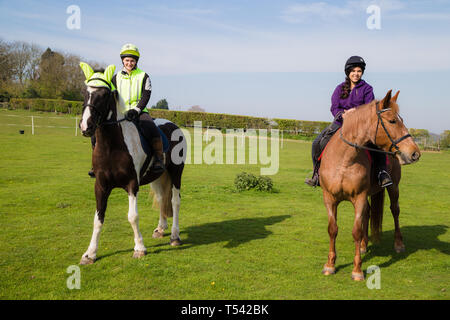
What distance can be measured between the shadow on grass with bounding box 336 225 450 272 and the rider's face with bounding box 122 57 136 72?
4.93 meters

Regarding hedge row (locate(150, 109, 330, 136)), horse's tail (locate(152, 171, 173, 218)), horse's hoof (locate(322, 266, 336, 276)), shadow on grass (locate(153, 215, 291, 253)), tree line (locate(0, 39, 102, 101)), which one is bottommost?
shadow on grass (locate(153, 215, 291, 253))

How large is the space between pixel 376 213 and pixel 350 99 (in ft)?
7.87

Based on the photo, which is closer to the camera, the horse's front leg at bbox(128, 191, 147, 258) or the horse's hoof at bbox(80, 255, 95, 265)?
the horse's hoof at bbox(80, 255, 95, 265)

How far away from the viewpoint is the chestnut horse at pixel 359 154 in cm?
485

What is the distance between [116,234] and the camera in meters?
7.34

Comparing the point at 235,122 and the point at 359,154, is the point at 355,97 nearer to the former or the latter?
the point at 359,154

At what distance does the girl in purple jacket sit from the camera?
5898 mm

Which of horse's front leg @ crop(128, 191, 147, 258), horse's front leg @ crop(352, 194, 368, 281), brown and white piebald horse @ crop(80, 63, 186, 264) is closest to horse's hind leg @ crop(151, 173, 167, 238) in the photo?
brown and white piebald horse @ crop(80, 63, 186, 264)

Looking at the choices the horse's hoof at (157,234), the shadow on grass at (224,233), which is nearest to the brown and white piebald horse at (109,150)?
the shadow on grass at (224,233)

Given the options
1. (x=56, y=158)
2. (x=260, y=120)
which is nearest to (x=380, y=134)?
(x=56, y=158)

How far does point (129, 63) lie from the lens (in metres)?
6.06

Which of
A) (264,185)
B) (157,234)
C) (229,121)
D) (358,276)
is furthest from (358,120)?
(229,121)

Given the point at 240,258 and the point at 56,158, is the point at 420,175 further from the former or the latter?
the point at 56,158

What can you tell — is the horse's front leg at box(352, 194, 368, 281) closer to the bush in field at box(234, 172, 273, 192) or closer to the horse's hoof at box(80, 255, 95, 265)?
the horse's hoof at box(80, 255, 95, 265)
